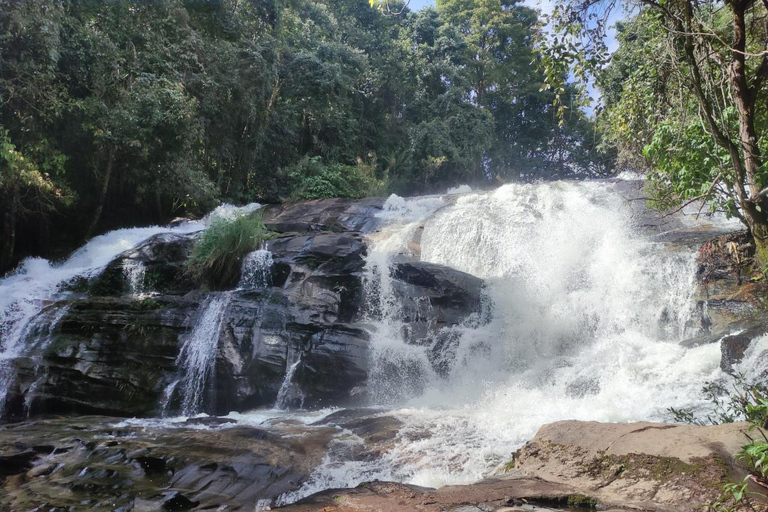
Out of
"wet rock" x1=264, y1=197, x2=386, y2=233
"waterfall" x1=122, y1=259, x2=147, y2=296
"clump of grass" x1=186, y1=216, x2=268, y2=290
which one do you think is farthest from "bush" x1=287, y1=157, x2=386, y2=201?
"waterfall" x1=122, y1=259, x2=147, y2=296

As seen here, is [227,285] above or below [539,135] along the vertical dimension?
below

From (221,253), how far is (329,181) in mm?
8290

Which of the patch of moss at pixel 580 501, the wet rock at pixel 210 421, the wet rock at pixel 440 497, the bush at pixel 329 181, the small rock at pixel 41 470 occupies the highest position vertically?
the bush at pixel 329 181

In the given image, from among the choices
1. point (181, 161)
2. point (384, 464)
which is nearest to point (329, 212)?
point (181, 161)

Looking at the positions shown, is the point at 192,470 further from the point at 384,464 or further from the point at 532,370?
the point at 532,370

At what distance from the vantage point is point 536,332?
34.0 ft

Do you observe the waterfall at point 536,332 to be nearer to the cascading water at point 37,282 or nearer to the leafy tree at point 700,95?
the leafy tree at point 700,95

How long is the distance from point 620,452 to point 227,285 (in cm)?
946

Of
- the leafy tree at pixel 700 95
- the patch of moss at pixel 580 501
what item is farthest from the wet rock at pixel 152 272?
the patch of moss at pixel 580 501

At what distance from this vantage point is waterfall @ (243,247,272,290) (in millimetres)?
12188

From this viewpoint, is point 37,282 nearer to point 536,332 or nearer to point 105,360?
point 105,360

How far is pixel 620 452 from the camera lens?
419 centimetres

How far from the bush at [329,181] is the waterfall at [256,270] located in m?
6.69

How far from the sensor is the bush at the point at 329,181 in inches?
750
